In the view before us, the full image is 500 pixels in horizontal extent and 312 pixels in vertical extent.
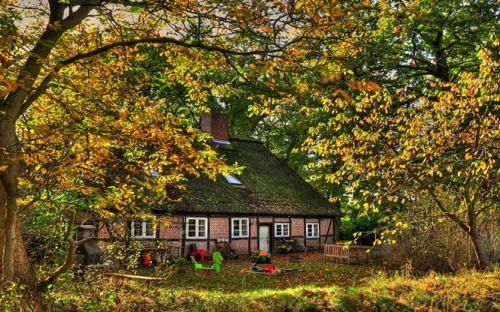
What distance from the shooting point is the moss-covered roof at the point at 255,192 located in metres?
24.9

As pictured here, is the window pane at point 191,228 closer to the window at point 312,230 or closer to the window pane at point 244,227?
the window pane at point 244,227

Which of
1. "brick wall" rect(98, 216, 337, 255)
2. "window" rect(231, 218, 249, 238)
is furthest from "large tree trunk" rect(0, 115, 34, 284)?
"window" rect(231, 218, 249, 238)

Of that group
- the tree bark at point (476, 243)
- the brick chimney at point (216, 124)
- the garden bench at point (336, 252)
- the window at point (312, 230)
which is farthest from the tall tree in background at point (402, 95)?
the window at point (312, 230)

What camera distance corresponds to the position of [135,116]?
25.4 ft

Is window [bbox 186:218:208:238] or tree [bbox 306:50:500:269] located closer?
tree [bbox 306:50:500:269]

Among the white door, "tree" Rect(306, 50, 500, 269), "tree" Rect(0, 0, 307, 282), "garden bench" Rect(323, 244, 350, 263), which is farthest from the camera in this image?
the white door

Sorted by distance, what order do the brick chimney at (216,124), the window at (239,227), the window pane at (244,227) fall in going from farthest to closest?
1. the brick chimney at (216,124)
2. the window pane at (244,227)
3. the window at (239,227)

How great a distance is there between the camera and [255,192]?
93.3 feet

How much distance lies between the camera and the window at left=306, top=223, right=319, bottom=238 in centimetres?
3044

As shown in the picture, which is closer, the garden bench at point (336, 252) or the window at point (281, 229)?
the garden bench at point (336, 252)

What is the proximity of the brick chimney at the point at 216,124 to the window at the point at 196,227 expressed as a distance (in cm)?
745

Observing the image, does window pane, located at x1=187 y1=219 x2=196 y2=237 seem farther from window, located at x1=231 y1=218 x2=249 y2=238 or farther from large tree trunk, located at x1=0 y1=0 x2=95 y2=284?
large tree trunk, located at x1=0 y1=0 x2=95 y2=284

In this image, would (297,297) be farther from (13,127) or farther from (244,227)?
(244,227)

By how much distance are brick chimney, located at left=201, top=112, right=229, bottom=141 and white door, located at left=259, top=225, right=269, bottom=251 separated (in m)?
6.83
